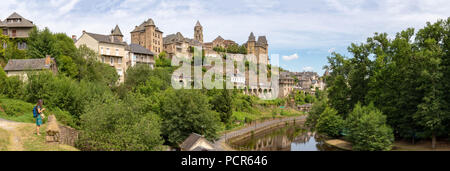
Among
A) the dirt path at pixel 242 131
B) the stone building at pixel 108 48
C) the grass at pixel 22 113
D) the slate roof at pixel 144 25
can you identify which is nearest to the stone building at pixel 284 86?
the dirt path at pixel 242 131

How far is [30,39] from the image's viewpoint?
3706cm

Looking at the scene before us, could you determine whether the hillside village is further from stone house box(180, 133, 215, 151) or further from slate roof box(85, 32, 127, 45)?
stone house box(180, 133, 215, 151)

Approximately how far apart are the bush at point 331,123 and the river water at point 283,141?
6.93 ft

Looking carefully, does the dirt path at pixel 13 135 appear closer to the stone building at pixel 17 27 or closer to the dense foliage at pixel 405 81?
the stone building at pixel 17 27

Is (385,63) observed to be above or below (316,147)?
above

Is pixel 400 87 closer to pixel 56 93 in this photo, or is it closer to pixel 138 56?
pixel 56 93

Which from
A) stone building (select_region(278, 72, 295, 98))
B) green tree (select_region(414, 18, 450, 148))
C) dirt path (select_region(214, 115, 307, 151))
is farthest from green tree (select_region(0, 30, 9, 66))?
stone building (select_region(278, 72, 295, 98))

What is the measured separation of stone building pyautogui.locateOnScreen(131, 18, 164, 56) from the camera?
66562 millimetres

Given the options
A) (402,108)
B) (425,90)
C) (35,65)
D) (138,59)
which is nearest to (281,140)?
(402,108)

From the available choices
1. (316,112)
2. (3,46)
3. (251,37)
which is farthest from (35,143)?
(251,37)

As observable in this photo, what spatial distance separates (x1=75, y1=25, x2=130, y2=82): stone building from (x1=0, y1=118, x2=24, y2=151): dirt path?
86.3 ft

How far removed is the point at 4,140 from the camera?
15766mm
